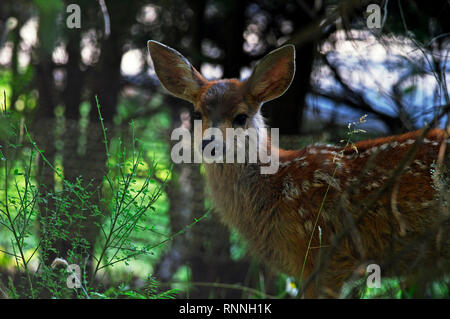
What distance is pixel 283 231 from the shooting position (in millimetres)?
2768

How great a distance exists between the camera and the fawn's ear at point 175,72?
9.78ft

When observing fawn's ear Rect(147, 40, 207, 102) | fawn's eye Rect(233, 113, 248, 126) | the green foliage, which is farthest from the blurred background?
the green foliage

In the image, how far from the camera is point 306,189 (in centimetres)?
279

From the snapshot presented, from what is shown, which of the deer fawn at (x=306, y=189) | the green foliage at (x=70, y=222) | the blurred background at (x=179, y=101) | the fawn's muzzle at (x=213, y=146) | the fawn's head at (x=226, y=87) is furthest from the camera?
the blurred background at (x=179, y=101)

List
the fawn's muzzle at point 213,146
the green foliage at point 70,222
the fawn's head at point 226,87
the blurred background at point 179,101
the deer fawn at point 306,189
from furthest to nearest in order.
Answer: the blurred background at point 179,101, the fawn's head at point 226,87, the fawn's muzzle at point 213,146, the deer fawn at point 306,189, the green foliage at point 70,222

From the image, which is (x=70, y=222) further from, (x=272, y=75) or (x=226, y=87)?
(x=272, y=75)

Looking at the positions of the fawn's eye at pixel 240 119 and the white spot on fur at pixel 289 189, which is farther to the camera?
the fawn's eye at pixel 240 119

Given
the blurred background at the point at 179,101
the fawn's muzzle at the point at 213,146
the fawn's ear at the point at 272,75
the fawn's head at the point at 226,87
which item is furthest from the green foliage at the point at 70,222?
the blurred background at the point at 179,101

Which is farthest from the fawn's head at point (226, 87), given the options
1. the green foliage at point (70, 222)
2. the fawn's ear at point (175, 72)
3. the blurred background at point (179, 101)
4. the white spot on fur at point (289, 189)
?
the blurred background at point (179, 101)

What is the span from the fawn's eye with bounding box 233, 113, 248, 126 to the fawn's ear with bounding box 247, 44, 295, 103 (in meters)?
0.16

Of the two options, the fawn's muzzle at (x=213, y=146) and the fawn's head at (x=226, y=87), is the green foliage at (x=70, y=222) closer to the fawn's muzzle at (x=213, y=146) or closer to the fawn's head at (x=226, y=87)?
the fawn's muzzle at (x=213, y=146)

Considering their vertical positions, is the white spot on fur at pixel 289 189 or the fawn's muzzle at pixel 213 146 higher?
the fawn's muzzle at pixel 213 146

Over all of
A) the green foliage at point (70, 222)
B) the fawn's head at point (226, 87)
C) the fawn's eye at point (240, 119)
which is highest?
the fawn's head at point (226, 87)

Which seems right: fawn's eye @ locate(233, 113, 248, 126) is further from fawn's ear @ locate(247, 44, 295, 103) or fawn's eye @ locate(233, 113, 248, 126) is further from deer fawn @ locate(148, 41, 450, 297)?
fawn's ear @ locate(247, 44, 295, 103)
